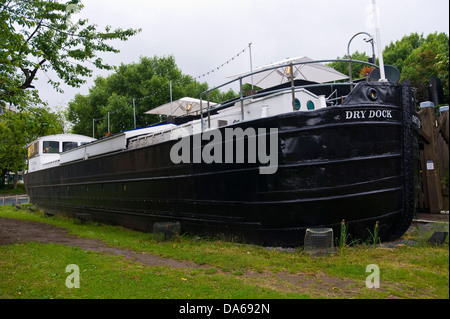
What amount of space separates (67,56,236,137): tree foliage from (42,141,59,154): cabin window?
4442mm

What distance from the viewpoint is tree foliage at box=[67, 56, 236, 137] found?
76.5 feet

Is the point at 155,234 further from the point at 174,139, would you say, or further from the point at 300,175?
the point at 300,175

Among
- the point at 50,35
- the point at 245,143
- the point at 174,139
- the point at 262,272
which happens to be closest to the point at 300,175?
the point at 245,143

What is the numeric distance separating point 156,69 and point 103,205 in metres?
16.7

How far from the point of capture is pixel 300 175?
6.09 meters

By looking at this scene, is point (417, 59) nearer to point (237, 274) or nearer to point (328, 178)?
point (328, 178)

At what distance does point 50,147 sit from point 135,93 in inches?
354

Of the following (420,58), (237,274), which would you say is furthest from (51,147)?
(420,58)

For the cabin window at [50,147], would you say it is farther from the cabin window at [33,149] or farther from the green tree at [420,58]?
the green tree at [420,58]

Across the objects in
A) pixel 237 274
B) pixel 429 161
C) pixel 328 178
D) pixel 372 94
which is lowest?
pixel 237 274

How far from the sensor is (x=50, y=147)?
17562 millimetres

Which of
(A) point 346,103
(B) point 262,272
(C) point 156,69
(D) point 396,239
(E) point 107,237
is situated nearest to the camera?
(B) point 262,272

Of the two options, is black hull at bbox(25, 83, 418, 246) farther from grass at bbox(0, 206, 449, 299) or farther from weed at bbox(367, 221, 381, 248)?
grass at bbox(0, 206, 449, 299)

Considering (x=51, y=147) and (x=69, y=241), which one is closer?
(x=69, y=241)
